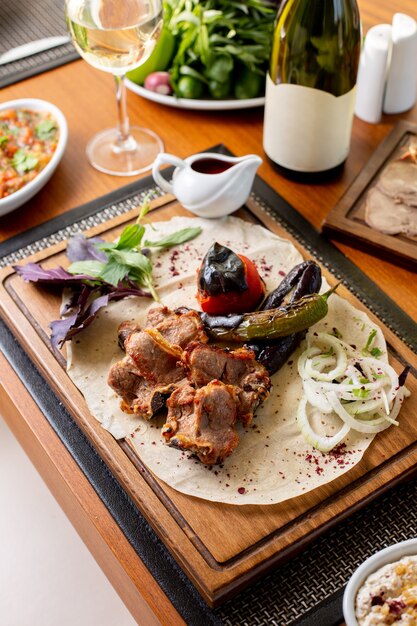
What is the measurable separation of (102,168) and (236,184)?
1.61 ft

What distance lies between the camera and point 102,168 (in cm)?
223

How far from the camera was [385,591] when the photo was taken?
119cm

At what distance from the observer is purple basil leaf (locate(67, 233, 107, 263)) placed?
1866mm

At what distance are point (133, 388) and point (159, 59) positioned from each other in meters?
1.19

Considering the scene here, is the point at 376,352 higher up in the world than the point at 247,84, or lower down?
lower down

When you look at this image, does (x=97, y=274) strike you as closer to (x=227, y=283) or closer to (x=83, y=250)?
(x=83, y=250)

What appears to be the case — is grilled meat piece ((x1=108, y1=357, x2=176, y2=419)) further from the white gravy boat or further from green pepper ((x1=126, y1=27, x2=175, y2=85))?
green pepper ((x1=126, y1=27, x2=175, y2=85))

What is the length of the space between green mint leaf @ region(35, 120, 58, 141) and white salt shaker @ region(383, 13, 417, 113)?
0.96m

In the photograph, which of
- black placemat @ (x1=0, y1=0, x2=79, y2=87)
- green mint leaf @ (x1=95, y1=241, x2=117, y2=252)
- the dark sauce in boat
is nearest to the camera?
green mint leaf @ (x1=95, y1=241, x2=117, y2=252)

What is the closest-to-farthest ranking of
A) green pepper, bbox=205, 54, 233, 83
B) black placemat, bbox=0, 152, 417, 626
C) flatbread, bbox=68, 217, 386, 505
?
black placemat, bbox=0, 152, 417, 626 → flatbread, bbox=68, 217, 386, 505 → green pepper, bbox=205, 54, 233, 83

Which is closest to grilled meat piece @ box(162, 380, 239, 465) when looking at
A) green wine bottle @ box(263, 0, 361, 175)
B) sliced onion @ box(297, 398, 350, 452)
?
sliced onion @ box(297, 398, 350, 452)

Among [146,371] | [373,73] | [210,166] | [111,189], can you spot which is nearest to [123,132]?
[111,189]

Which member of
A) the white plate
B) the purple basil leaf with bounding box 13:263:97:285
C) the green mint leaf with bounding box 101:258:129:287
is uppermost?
the white plate

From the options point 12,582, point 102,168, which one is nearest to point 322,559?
point 12,582
